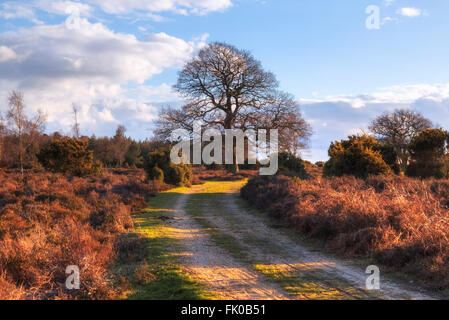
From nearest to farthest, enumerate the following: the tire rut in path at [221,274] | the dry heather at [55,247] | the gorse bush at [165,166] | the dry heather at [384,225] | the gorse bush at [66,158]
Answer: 1. the tire rut in path at [221,274]
2. the dry heather at [55,247]
3. the dry heather at [384,225]
4. the gorse bush at [165,166]
5. the gorse bush at [66,158]

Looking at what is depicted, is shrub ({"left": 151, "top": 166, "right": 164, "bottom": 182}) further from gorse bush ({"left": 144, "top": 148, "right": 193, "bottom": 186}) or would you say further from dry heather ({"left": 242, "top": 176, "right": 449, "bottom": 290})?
dry heather ({"left": 242, "top": 176, "right": 449, "bottom": 290})

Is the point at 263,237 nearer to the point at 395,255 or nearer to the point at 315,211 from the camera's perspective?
the point at 315,211

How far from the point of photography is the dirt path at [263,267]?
246 inches

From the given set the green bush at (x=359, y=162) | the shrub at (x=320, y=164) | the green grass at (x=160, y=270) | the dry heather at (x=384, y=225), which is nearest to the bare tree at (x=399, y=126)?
the shrub at (x=320, y=164)

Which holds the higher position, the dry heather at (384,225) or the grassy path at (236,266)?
the dry heather at (384,225)

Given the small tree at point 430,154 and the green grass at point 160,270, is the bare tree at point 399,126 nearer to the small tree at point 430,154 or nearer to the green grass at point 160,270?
the small tree at point 430,154

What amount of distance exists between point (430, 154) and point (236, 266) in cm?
2191

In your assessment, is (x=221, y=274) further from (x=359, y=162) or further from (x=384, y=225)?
(x=359, y=162)

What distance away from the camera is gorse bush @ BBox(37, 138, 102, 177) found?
31.4 meters

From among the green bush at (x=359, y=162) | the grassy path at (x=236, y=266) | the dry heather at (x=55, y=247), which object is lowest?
the grassy path at (x=236, y=266)

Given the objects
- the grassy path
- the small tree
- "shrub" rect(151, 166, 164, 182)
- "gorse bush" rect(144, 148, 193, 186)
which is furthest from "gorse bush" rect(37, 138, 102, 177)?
the small tree

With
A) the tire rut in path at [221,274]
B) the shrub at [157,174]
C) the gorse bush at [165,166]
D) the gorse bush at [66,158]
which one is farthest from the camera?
the gorse bush at [66,158]

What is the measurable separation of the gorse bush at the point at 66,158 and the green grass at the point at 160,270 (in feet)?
65.3
